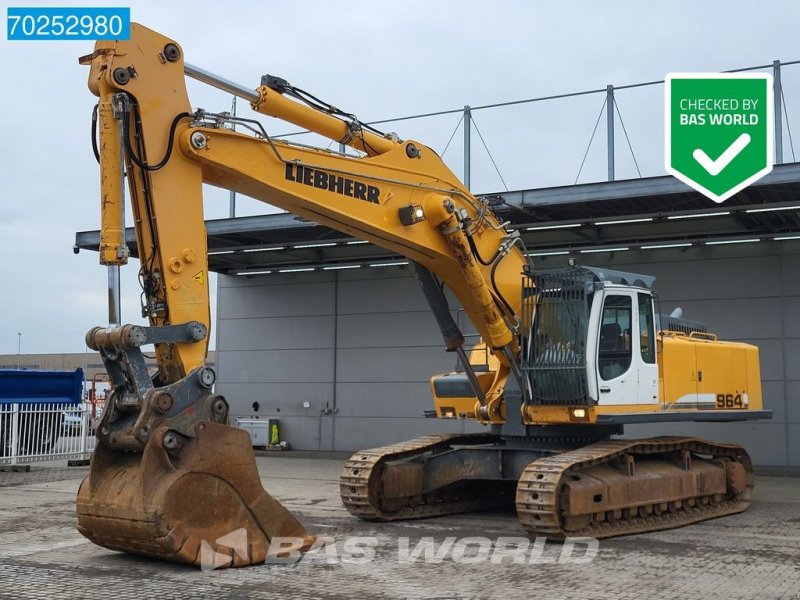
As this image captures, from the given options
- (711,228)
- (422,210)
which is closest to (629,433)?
(711,228)

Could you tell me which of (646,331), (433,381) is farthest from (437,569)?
(433,381)

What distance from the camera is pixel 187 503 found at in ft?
26.4

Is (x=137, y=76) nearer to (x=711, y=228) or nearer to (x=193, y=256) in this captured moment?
(x=193, y=256)

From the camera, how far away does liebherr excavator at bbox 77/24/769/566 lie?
8.29 metres

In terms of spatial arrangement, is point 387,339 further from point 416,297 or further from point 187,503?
point 187,503

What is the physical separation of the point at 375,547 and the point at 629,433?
1053 cm

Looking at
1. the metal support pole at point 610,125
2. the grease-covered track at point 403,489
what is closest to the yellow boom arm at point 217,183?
the grease-covered track at point 403,489

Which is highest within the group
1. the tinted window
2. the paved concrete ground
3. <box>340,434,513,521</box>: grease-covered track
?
the tinted window

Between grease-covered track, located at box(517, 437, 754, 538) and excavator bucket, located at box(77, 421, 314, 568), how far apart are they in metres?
2.96

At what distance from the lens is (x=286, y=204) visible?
977cm

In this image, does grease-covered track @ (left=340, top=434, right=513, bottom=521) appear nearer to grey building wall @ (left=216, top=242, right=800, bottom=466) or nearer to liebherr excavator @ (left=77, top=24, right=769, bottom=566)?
liebherr excavator @ (left=77, top=24, right=769, bottom=566)

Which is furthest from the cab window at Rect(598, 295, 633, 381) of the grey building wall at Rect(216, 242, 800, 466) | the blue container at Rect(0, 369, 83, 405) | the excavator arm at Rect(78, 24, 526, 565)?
the blue container at Rect(0, 369, 83, 405)

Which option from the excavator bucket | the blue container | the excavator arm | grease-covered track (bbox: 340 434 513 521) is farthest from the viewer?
the blue container

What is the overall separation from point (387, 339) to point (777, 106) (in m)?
10.2
